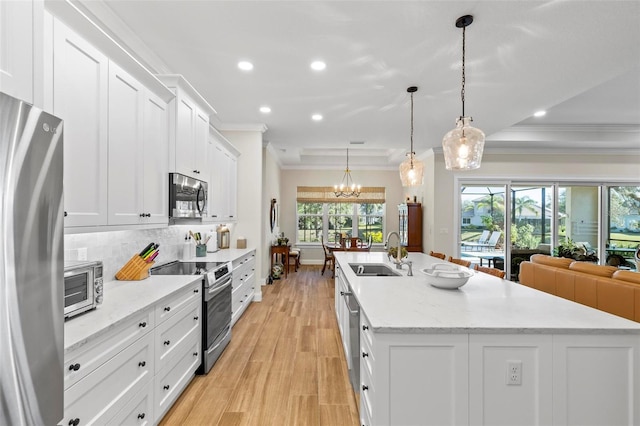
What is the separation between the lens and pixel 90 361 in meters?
1.34

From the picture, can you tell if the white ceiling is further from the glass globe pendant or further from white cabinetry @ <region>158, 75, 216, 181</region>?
the glass globe pendant

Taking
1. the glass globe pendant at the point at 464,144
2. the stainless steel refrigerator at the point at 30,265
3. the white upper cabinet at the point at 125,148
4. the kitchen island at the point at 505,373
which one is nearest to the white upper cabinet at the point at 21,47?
the stainless steel refrigerator at the point at 30,265

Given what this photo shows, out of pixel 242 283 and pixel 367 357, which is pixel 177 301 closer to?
pixel 367 357

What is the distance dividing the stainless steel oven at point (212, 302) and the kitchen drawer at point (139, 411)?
0.80m

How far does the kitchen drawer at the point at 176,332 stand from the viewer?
1.94 meters

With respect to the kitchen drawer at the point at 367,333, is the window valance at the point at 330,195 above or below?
above

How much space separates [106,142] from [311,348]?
8.63 feet

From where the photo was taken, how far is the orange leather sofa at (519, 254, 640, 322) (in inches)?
91.4

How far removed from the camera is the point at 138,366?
1721 millimetres

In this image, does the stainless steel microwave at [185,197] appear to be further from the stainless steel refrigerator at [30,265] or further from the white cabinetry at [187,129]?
the stainless steel refrigerator at [30,265]

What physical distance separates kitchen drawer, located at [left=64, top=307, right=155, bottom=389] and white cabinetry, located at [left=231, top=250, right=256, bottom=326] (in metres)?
1.90

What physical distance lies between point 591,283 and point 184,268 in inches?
148

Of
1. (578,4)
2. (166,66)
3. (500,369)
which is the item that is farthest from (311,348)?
(578,4)

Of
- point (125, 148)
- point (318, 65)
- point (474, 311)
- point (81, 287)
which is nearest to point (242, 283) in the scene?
point (125, 148)
